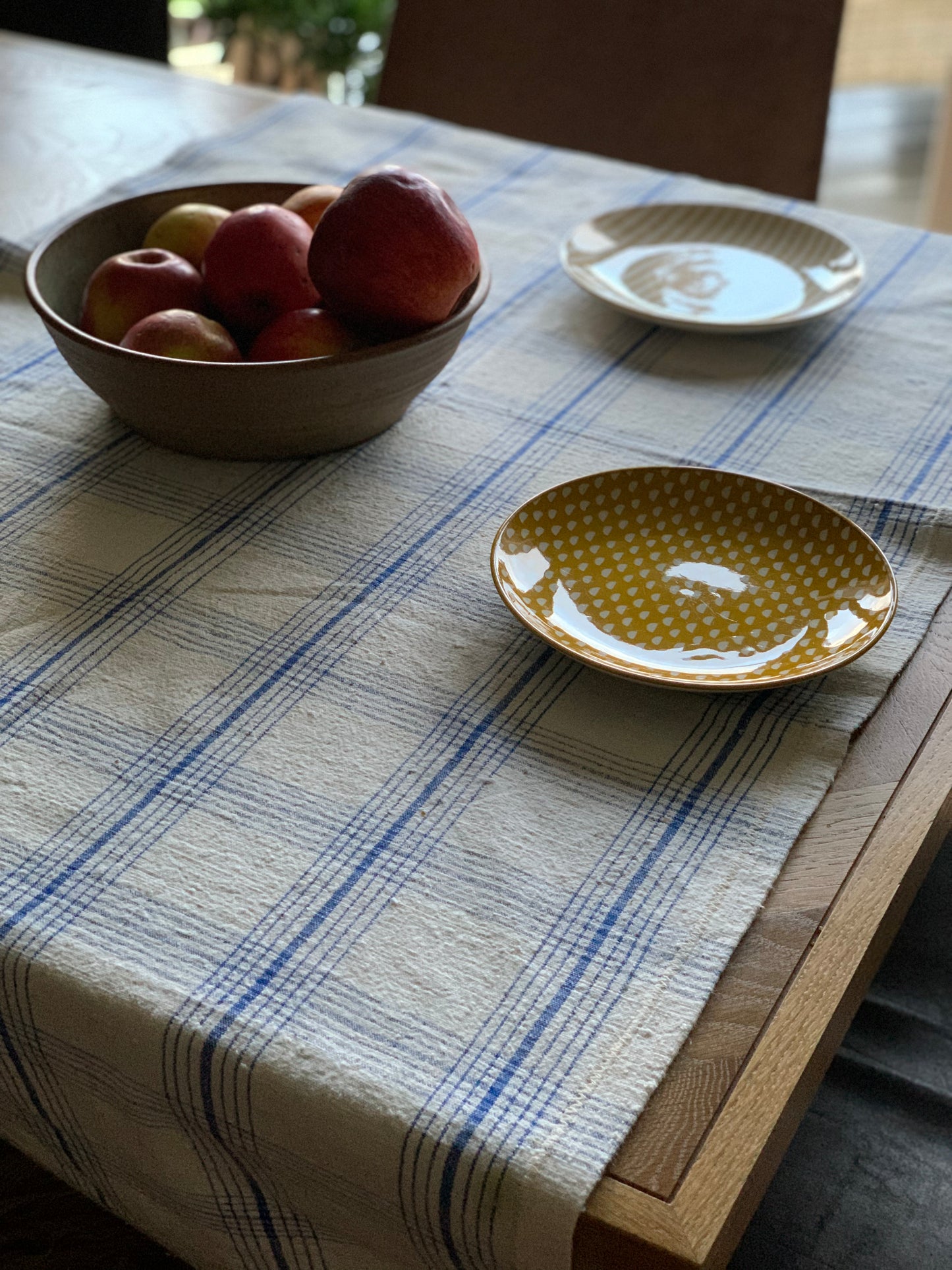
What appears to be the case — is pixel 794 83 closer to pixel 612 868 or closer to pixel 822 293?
pixel 822 293

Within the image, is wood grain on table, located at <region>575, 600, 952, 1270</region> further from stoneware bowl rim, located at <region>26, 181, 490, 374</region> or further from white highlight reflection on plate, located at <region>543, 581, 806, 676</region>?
stoneware bowl rim, located at <region>26, 181, 490, 374</region>

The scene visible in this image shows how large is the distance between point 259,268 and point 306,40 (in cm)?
227

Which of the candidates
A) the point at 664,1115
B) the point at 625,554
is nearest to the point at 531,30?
the point at 625,554

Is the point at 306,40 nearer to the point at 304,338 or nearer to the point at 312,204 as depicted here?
the point at 312,204

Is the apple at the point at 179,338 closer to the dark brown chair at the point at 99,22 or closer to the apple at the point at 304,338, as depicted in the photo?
the apple at the point at 304,338

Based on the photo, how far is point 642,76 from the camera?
4.91ft

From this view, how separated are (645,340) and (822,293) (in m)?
0.16

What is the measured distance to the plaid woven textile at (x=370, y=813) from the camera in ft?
1.45

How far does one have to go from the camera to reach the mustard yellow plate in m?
0.63

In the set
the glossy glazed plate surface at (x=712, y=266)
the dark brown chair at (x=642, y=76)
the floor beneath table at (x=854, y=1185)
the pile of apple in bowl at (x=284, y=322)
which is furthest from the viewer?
the dark brown chair at (x=642, y=76)

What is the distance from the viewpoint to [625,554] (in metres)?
0.71

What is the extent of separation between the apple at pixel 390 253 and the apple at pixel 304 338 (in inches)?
0.5

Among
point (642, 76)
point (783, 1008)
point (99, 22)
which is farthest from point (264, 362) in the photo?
point (99, 22)

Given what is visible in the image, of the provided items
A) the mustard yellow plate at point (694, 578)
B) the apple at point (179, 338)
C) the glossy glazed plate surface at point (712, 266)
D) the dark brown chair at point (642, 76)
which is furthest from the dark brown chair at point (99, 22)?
the mustard yellow plate at point (694, 578)
